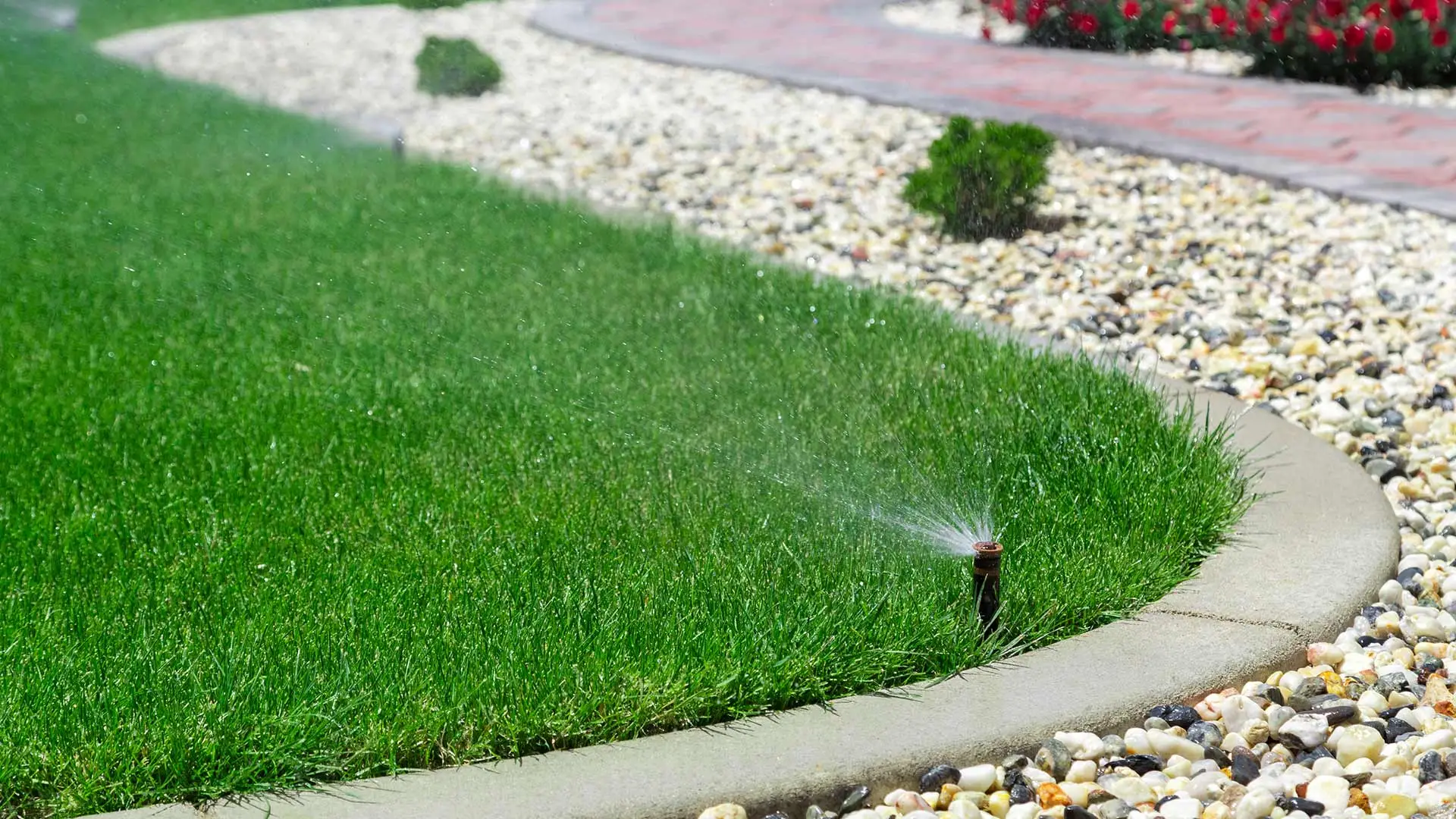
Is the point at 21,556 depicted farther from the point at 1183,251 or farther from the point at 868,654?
the point at 1183,251

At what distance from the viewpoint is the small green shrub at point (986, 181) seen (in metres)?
6.46

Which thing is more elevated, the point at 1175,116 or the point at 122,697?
the point at 1175,116

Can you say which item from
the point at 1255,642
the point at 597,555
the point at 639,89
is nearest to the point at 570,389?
the point at 597,555

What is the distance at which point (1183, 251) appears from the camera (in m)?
6.11

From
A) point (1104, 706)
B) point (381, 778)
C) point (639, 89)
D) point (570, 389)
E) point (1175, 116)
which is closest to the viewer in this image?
point (381, 778)

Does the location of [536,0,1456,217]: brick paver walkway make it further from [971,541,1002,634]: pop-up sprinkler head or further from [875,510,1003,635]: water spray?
[971,541,1002,634]: pop-up sprinkler head

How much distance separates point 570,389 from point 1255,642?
2.18m

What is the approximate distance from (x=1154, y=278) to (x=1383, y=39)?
4040 mm

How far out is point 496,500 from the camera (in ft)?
12.3

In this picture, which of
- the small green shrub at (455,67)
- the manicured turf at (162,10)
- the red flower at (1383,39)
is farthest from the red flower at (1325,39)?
the manicured turf at (162,10)

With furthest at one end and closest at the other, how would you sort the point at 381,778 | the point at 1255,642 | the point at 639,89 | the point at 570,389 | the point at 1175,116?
the point at 639,89
the point at 1175,116
the point at 570,389
the point at 1255,642
the point at 381,778

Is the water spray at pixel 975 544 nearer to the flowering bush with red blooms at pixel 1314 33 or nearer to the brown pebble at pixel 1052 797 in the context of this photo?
the brown pebble at pixel 1052 797

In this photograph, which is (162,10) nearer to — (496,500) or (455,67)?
(455,67)

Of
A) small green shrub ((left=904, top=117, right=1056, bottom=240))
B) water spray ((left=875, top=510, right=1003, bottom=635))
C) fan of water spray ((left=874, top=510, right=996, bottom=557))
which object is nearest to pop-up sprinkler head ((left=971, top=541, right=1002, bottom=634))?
water spray ((left=875, top=510, right=1003, bottom=635))
